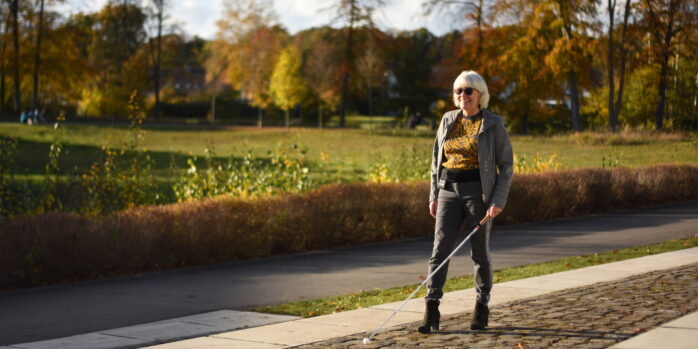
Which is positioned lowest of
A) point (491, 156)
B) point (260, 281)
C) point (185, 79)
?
point (260, 281)

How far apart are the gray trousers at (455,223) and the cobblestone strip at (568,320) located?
39 cm

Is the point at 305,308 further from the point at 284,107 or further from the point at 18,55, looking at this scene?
the point at 284,107

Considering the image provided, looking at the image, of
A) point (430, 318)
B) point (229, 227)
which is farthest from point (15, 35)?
point (430, 318)

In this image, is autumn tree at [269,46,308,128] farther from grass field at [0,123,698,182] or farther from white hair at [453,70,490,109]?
white hair at [453,70,490,109]

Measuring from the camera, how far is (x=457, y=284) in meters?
10.6

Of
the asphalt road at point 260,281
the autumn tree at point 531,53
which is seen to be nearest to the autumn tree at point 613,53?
the autumn tree at point 531,53

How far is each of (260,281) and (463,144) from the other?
16.4 feet

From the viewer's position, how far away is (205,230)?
1304 centimetres

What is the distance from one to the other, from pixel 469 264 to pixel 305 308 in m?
4.00

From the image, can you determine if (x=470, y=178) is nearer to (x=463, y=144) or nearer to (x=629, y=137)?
(x=463, y=144)

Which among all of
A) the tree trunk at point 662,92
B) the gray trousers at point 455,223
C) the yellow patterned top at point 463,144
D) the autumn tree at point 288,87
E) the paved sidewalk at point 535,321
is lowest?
the paved sidewalk at point 535,321

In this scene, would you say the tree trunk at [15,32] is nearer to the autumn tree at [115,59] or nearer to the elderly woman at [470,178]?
the autumn tree at [115,59]

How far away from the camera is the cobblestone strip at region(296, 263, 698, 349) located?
6886 mm

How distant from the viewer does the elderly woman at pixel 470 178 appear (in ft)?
23.4
